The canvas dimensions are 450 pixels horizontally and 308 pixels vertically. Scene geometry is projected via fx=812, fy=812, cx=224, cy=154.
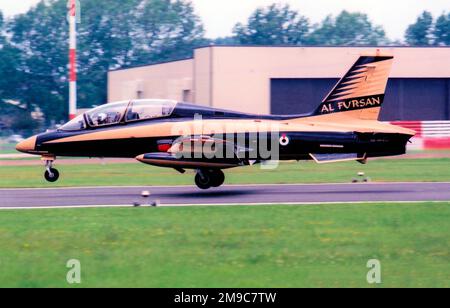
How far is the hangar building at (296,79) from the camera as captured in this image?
50.7 m

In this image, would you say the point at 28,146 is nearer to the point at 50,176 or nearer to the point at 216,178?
the point at 50,176

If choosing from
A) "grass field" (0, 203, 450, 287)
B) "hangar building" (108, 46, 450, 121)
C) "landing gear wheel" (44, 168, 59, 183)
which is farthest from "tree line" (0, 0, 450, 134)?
"grass field" (0, 203, 450, 287)

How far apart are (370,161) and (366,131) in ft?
49.9

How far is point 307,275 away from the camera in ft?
36.1

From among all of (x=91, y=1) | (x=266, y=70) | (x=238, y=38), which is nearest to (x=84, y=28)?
(x=91, y=1)

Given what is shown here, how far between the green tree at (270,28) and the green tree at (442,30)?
22.5 m

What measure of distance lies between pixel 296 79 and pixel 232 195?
106ft

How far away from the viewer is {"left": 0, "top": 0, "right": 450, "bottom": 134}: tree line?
99.1 m

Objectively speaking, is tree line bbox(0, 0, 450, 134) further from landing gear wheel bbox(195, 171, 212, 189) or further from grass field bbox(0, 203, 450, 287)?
grass field bbox(0, 203, 450, 287)

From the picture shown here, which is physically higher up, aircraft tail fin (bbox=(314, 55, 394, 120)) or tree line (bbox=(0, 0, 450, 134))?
tree line (bbox=(0, 0, 450, 134))

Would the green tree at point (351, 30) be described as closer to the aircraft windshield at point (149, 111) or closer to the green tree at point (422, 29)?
the green tree at point (422, 29)

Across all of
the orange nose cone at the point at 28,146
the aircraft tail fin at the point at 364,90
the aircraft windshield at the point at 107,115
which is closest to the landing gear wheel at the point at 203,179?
the aircraft windshield at the point at 107,115

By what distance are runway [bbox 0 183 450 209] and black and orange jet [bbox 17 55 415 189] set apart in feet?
2.87

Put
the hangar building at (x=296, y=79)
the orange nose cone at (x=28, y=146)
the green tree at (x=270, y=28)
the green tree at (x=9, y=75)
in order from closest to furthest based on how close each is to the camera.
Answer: the orange nose cone at (x=28, y=146), the hangar building at (x=296, y=79), the green tree at (x=9, y=75), the green tree at (x=270, y=28)
